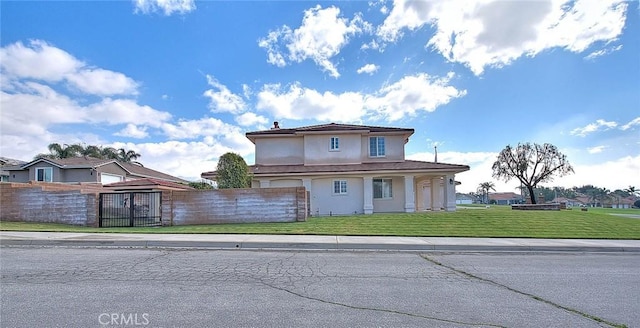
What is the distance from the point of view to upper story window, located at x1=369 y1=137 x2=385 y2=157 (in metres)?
25.7

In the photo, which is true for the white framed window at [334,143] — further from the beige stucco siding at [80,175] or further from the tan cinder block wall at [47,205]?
the beige stucco siding at [80,175]

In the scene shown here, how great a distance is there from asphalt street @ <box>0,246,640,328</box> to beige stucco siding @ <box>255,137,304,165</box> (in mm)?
16186

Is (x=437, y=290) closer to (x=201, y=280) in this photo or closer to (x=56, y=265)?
(x=201, y=280)

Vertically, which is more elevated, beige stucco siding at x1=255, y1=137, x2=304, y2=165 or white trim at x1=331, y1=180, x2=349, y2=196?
beige stucco siding at x1=255, y1=137, x2=304, y2=165

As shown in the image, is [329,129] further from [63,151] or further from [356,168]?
[63,151]

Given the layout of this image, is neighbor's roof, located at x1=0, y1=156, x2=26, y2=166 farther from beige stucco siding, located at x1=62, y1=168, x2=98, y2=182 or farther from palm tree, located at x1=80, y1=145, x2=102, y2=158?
beige stucco siding, located at x1=62, y1=168, x2=98, y2=182

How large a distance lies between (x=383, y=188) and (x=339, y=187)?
3105 millimetres

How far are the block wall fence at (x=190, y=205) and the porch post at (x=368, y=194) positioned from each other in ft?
21.4

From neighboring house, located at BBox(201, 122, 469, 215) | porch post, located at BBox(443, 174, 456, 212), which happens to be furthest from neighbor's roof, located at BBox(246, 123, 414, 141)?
porch post, located at BBox(443, 174, 456, 212)

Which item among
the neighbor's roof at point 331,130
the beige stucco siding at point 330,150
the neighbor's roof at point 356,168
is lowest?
the neighbor's roof at point 356,168

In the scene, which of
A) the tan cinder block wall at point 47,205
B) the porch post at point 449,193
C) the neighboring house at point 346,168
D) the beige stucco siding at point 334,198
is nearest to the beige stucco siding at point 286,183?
the neighboring house at point 346,168

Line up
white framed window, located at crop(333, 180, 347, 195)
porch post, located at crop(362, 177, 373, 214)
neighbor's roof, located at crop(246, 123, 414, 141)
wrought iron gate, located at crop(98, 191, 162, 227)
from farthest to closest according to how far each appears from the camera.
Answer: neighbor's roof, located at crop(246, 123, 414, 141)
white framed window, located at crop(333, 180, 347, 195)
porch post, located at crop(362, 177, 373, 214)
wrought iron gate, located at crop(98, 191, 162, 227)

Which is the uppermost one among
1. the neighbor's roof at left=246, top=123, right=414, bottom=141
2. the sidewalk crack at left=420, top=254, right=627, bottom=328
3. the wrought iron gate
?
the neighbor's roof at left=246, top=123, right=414, bottom=141

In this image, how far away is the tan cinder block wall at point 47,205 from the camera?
1691cm
